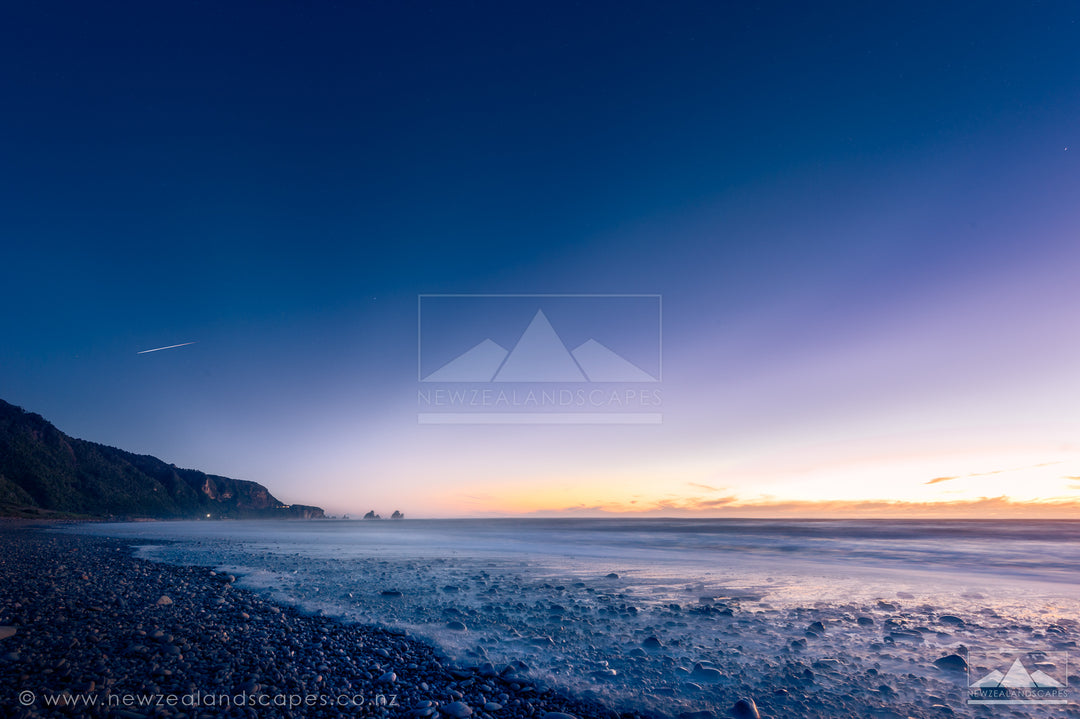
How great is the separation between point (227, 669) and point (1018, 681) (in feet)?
30.8

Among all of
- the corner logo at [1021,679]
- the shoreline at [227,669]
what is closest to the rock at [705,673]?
the shoreline at [227,669]

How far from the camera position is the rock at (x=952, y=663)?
228 inches

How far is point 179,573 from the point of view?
40.2 feet

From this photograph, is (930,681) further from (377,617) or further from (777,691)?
(377,617)

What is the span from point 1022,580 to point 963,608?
7268mm

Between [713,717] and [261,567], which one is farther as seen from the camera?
[261,567]

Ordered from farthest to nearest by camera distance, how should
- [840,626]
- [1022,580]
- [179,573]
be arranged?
[1022,580], [179,573], [840,626]

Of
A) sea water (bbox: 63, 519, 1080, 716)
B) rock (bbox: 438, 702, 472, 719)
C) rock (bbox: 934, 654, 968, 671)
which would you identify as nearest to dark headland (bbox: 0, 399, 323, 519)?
sea water (bbox: 63, 519, 1080, 716)

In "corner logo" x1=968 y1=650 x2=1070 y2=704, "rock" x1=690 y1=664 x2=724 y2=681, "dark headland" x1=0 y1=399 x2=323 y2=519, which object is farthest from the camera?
"dark headland" x1=0 y1=399 x2=323 y2=519

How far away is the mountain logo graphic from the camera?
525 cm

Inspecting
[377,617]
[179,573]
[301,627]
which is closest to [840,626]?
[377,617]

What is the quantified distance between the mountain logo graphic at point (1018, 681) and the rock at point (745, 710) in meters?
3.08

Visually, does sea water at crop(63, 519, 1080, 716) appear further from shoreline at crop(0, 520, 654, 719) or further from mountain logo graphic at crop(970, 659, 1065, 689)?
shoreline at crop(0, 520, 654, 719)

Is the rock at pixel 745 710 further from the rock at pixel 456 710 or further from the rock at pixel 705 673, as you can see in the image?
the rock at pixel 456 710
